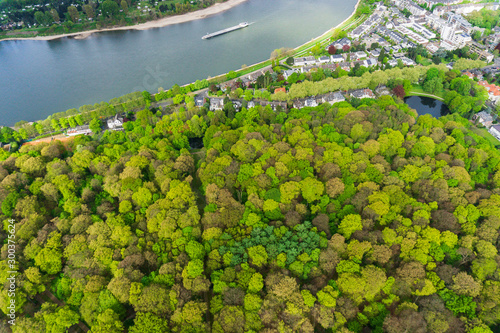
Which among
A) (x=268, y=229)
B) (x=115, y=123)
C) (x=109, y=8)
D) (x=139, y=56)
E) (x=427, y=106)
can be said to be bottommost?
(x=427, y=106)

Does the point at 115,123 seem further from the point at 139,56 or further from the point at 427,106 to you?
the point at 427,106

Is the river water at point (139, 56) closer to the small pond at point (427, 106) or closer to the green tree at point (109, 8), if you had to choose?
the green tree at point (109, 8)

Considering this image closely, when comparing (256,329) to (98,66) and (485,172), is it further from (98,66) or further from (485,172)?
(98,66)

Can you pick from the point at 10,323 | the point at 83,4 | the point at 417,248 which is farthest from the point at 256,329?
the point at 83,4

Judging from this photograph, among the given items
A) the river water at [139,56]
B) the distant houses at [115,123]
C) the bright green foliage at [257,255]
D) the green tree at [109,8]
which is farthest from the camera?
the green tree at [109,8]

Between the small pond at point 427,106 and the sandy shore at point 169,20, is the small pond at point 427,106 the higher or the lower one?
the lower one

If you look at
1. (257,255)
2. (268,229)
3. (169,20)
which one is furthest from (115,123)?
(169,20)

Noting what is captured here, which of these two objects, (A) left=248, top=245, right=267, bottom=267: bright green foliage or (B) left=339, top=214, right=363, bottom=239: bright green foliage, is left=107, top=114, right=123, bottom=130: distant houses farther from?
(B) left=339, top=214, right=363, bottom=239: bright green foliage

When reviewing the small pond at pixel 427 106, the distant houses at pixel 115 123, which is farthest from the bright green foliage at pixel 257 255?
the small pond at pixel 427 106
